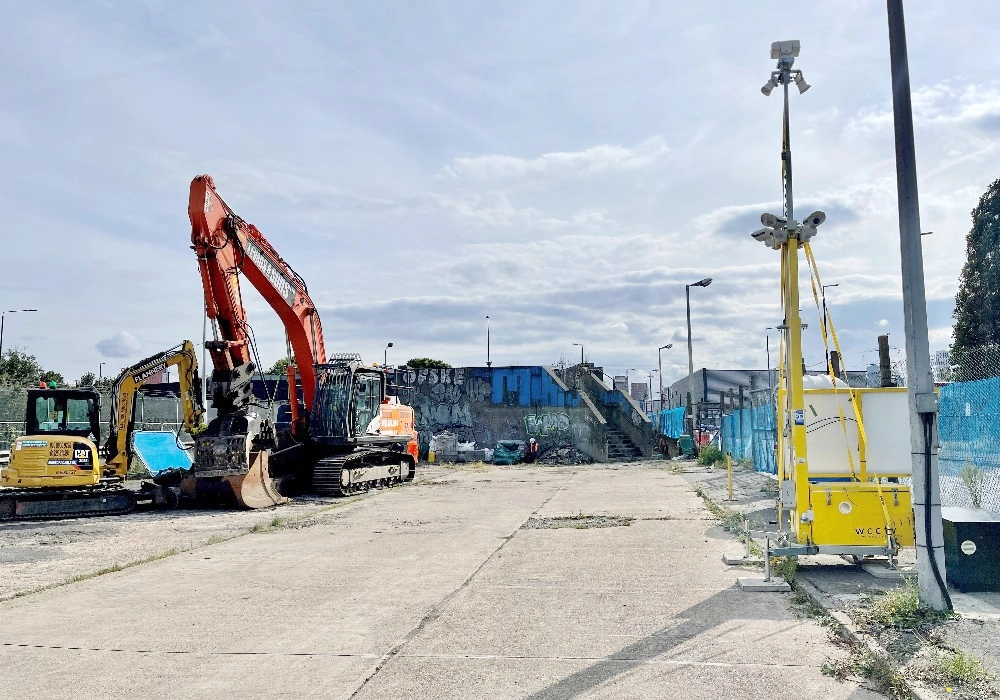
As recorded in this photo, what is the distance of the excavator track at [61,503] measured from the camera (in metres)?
16.6

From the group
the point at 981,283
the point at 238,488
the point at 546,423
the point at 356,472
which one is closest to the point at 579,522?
the point at 238,488

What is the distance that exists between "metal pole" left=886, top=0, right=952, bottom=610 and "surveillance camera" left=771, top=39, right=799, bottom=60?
188cm

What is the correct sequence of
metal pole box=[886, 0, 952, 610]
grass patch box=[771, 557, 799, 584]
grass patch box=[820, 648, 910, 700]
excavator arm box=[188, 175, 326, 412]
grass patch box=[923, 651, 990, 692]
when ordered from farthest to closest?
excavator arm box=[188, 175, 326, 412], grass patch box=[771, 557, 799, 584], metal pole box=[886, 0, 952, 610], grass patch box=[820, 648, 910, 700], grass patch box=[923, 651, 990, 692]

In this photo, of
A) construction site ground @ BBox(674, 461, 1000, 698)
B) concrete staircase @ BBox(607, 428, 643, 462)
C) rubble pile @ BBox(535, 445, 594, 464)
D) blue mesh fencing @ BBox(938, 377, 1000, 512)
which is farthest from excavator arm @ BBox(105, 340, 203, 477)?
concrete staircase @ BBox(607, 428, 643, 462)

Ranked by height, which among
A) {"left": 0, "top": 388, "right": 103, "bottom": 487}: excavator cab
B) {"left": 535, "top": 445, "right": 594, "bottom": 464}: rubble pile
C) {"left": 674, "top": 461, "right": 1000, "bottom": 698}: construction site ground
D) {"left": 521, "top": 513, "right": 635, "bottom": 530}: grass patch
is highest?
{"left": 0, "top": 388, "right": 103, "bottom": 487}: excavator cab

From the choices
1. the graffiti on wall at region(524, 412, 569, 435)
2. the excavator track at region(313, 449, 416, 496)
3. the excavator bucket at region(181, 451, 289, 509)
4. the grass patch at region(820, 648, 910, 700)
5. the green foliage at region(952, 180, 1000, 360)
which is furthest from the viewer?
the graffiti on wall at region(524, 412, 569, 435)

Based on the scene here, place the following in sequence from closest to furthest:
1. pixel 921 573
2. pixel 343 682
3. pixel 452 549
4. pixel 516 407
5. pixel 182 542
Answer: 1. pixel 343 682
2. pixel 921 573
3. pixel 452 549
4. pixel 182 542
5. pixel 516 407

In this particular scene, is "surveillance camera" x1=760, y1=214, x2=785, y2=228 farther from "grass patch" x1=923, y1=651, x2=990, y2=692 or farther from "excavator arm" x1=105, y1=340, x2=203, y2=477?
"excavator arm" x1=105, y1=340, x2=203, y2=477

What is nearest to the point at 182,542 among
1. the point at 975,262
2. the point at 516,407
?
the point at 516,407

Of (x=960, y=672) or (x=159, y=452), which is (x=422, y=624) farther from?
(x=159, y=452)

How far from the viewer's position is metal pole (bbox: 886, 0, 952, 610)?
734 cm

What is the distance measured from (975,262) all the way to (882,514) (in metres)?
38.4

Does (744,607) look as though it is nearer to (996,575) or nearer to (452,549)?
(996,575)

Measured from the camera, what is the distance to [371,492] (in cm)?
2375
